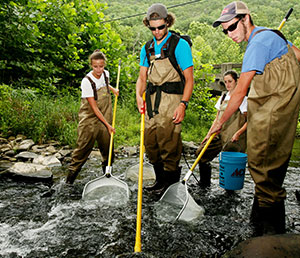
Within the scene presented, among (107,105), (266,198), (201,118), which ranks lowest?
(201,118)

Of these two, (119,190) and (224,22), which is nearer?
(224,22)

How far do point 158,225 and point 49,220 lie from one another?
127 centimetres

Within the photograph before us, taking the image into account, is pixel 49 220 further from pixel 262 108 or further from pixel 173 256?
pixel 262 108

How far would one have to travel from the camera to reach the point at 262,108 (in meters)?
2.17

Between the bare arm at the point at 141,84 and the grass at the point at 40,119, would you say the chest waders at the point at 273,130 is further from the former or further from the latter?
the grass at the point at 40,119

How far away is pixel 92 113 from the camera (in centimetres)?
393

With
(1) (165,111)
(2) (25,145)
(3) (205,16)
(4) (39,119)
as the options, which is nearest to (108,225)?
(1) (165,111)

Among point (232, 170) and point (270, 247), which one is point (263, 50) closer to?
point (270, 247)

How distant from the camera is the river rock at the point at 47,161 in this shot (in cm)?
516

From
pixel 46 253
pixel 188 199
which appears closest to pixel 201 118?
pixel 188 199

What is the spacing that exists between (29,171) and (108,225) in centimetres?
229

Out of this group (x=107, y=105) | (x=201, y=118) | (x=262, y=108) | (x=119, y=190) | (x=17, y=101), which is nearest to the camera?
Result: (x=262, y=108)

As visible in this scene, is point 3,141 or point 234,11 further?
point 3,141

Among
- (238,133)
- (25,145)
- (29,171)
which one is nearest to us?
(238,133)
